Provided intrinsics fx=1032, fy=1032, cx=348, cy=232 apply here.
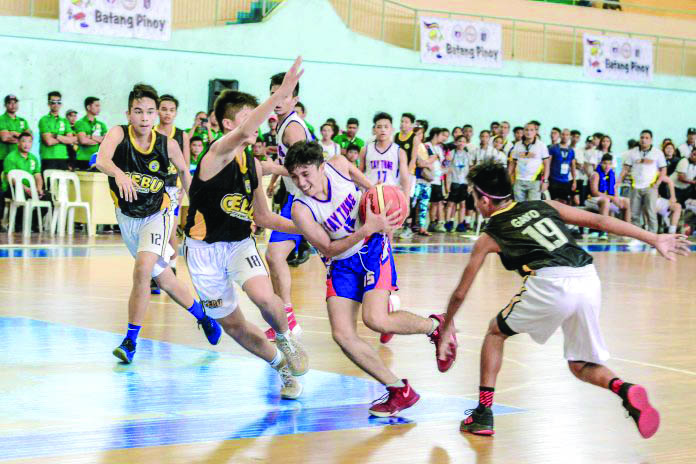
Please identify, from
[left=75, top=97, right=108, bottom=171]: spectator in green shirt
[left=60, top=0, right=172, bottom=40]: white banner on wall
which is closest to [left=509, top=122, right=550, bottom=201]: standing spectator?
[left=60, top=0, right=172, bottom=40]: white banner on wall

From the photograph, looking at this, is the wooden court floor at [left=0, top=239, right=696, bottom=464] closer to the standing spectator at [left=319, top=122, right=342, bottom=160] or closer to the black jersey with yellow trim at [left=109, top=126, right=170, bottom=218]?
the black jersey with yellow trim at [left=109, top=126, right=170, bottom=218]

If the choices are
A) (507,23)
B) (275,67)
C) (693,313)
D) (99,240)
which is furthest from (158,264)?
(507,23)

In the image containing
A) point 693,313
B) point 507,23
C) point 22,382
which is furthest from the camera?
point 507,23

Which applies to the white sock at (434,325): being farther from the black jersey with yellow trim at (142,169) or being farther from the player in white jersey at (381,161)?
the player in white jersey at (381,161)

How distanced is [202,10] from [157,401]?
16758mm

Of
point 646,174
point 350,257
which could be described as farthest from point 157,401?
point 646,174

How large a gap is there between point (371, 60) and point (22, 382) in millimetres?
18234

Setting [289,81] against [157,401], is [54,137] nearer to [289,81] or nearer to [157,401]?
[157,401]

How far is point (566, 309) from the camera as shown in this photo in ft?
17.5

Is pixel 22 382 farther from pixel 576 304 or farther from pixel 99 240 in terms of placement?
pixel 99 240

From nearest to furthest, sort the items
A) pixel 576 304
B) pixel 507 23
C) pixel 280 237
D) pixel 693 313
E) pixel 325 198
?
1. pixel 576 304
2. pixel 325 198
3. pixel 280 237
4. pixel 693 313
5. pixel 507 23

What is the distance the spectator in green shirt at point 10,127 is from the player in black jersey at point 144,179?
10462 millimetres

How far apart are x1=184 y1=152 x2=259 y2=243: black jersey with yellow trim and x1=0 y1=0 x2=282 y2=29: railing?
14438 mm

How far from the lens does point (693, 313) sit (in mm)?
10555
